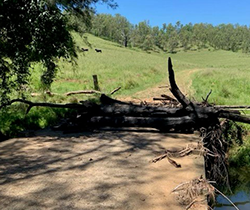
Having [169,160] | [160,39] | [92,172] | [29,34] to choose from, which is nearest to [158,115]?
[169,160]

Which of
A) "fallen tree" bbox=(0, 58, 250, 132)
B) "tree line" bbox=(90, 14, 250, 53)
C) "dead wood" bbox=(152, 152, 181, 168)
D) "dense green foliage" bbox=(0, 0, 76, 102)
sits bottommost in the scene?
"dead wood" bbox=(152, 152, 181, 168)

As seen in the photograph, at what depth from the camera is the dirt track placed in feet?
13.8

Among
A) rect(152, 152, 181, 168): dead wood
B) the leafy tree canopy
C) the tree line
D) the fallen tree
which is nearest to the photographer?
rect(152, 152, 181, 168): dead wood

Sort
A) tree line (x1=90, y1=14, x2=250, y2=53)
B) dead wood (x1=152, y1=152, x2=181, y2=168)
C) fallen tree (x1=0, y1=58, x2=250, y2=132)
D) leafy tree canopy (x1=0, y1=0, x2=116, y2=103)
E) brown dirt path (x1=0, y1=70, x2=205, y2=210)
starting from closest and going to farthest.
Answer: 1. brown dirt path (x1=0, y1=70, x2=205, y2=210)
2. dead wood (x1=152, y1=152, x2=181, y2=168)
3. fallen tree (x1=0, y1=58, x2=250, y2=132)
4. leafy tree canopy (x1=0, y1=0, x2=116, y2=103)
5. tree line (x1=90, y1=14, x2=250, y2=53)

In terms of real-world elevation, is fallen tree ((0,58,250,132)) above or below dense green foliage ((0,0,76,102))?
Answer: below

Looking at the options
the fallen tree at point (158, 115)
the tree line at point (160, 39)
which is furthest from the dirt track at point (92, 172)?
the tree line at point (160, 39)

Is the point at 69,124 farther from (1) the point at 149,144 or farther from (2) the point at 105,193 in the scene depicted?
(2) the point at 105,193

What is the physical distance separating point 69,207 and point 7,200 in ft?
3.44

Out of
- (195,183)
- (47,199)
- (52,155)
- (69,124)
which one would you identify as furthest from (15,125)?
(195,183)

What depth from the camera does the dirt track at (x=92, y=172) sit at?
13.8 ft

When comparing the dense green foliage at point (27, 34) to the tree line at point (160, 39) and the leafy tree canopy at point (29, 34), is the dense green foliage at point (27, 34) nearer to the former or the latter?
the leafy tree canopy at point (29, 34)

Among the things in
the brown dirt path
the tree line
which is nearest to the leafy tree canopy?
the brown dirt path

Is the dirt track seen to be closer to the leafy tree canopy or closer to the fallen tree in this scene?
the fallen tree

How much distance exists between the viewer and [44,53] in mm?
8695
